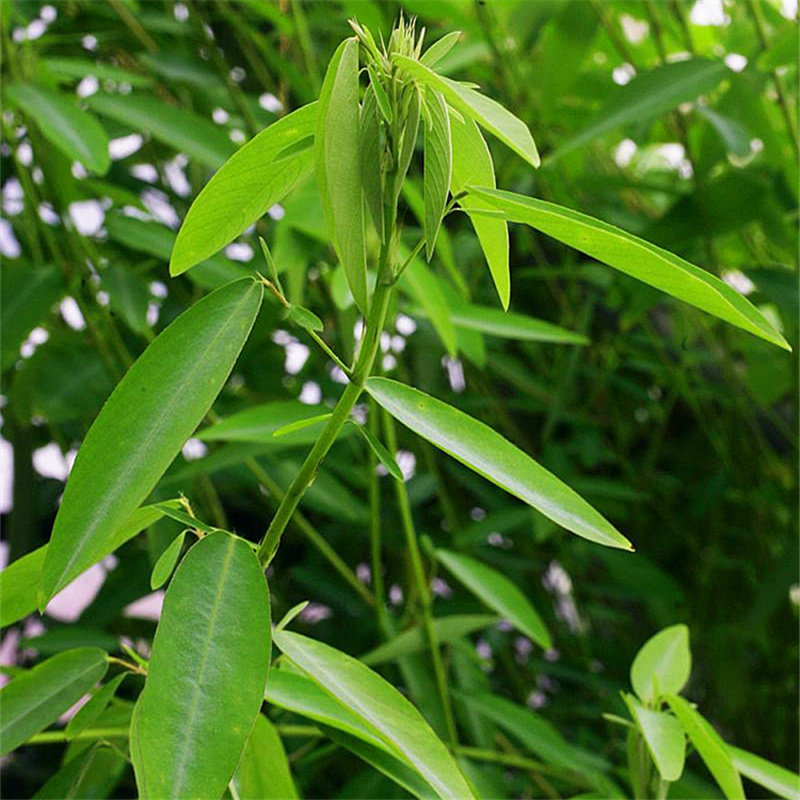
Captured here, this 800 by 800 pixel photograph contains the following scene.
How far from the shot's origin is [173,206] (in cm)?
65

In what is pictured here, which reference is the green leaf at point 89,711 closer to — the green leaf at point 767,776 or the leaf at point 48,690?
the leaf at point 48,690

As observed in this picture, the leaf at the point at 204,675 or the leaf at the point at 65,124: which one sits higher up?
the leaf at the point at 65,124

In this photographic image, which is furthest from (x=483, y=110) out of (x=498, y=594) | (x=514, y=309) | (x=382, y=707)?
(x=514, y=309)

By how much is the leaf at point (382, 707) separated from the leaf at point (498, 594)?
0.55 ft

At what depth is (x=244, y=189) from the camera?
0.23 meters

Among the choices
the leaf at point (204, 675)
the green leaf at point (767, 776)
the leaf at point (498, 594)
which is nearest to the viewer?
the leaf at point (204, 675)

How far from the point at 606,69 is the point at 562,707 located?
0.37m

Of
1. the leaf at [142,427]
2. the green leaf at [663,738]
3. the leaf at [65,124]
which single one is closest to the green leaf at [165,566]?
the leaf at [142,427]

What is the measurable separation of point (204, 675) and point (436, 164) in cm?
10

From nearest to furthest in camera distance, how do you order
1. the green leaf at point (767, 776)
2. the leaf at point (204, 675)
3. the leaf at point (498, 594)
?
the leaf at point (204, 675) < the green leaf at point (767, 776) < the leaf at point (498, 594)

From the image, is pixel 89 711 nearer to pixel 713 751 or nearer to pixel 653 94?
pixel 713 751

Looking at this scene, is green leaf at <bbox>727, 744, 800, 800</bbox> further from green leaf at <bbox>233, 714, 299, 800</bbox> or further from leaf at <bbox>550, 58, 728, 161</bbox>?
leaf at <bbox>550, 58, 728, 161</bbox>

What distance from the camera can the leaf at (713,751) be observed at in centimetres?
27

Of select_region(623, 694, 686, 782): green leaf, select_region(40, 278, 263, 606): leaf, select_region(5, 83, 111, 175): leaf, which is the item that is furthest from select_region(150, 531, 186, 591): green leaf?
A: select_region(5, 83, 111, 175): leaf
